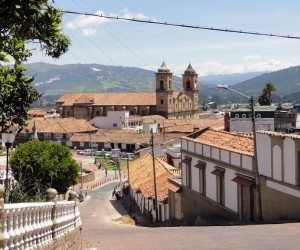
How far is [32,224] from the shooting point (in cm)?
827

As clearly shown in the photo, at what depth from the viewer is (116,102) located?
422 ft

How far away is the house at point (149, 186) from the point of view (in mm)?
32469

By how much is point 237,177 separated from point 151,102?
101783mm

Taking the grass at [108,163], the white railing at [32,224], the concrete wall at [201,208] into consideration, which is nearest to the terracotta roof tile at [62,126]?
the grass at [108,163]

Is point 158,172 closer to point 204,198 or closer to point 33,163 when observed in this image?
point 33,163

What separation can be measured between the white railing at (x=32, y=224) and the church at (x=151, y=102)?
109 meters

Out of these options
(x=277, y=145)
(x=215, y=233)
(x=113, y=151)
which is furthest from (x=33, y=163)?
(x=113, y=151)

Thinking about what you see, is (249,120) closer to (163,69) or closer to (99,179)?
(99,179)

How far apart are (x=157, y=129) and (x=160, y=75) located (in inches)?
918

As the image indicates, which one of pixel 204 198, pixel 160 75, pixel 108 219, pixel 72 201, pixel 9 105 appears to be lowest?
pixel 108 219

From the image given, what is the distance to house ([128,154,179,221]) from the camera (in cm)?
3247

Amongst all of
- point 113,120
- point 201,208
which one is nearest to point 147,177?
point 201,208

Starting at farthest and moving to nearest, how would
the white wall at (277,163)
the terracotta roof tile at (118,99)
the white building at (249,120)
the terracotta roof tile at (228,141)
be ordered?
the terracotta roof tile at (118,99) → the white building at (249,120) → the terracotta roof tile at (228,141) → the white wall at (277,163)

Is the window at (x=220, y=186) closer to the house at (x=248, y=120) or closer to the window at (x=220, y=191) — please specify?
the window at (x=220, y=191)
